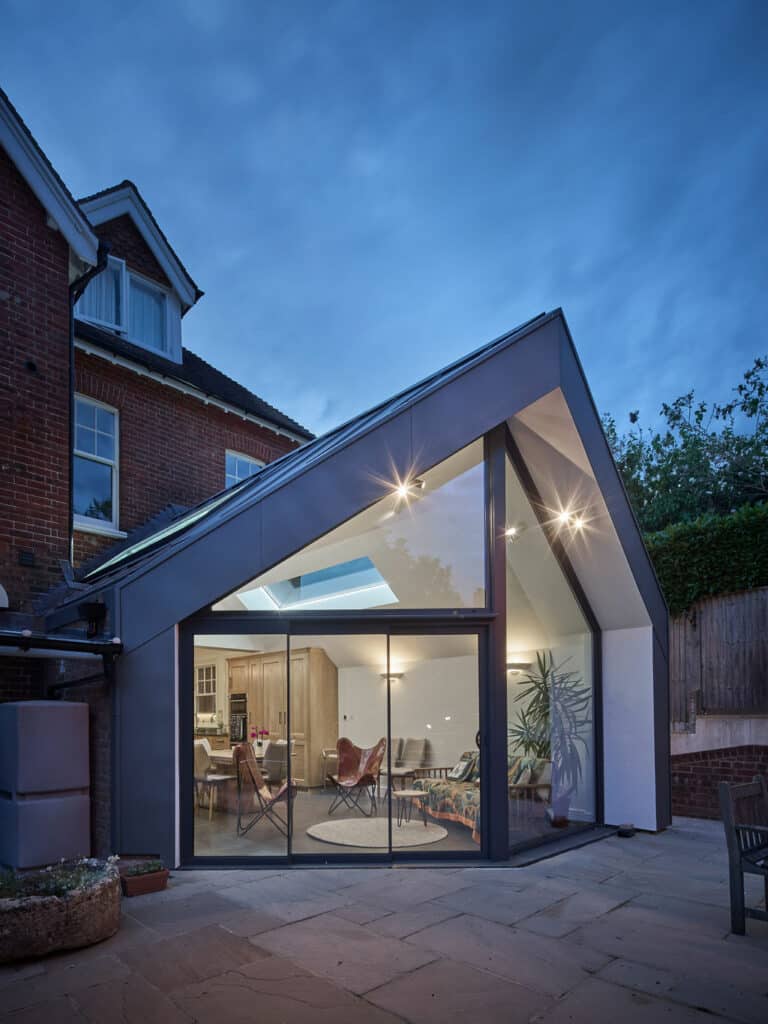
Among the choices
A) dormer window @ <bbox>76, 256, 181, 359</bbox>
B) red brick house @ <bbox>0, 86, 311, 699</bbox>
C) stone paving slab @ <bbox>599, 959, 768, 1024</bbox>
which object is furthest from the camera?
dormer window @ <bbox>76, 256, 181, 359</bbox>

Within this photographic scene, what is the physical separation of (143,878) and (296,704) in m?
1.97

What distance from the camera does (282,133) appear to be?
5544 centimetres

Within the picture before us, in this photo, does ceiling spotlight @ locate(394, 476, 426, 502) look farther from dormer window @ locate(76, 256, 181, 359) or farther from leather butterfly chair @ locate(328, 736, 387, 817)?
dormer window @ locate(76, 256, 181, 359)

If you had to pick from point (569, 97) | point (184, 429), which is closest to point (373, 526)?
point (184, 429)

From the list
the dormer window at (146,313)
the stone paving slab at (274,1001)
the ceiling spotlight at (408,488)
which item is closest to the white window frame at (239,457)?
the dormer window at (146,313)

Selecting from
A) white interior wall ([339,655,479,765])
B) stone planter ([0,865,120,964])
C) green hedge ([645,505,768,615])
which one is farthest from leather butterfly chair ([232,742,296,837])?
green hedge ([645,505,768,615])

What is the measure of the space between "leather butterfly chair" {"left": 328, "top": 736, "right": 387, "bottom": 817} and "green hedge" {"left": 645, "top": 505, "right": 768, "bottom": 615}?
6722mm

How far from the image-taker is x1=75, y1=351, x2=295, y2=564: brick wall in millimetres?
10766

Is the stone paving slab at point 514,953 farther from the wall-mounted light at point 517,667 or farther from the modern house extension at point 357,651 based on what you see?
the wall-mounted light at point 517,667

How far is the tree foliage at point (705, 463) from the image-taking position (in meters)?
18.4

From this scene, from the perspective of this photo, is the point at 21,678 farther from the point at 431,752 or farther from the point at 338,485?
the point at 431,752

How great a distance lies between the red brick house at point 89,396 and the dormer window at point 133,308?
0.07 feet

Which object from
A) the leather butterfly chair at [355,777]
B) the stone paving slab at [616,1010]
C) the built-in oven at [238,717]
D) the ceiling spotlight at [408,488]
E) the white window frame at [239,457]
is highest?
the white window frame at [239,457]

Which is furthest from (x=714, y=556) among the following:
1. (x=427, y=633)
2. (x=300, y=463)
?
(x=300, y=463)
